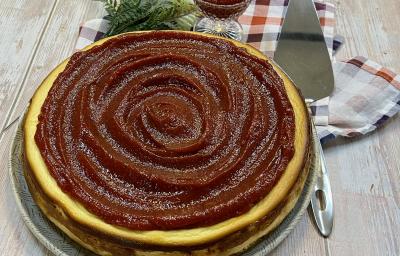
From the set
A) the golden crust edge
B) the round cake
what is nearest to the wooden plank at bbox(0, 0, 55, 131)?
the round cake

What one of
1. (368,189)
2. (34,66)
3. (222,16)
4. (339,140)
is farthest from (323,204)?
(34,66)

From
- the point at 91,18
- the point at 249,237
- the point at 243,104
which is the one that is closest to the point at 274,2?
the point at 91,18

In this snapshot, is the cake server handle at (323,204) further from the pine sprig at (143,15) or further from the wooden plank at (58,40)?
the wooden plank at (58,40)

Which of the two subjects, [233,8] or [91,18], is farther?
[91,18]

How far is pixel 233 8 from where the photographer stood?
1988 mm

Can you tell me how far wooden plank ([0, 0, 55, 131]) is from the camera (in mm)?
1937

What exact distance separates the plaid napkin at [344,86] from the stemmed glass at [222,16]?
7cm

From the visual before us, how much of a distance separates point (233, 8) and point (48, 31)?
805mm

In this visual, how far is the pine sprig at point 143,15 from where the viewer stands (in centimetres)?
198

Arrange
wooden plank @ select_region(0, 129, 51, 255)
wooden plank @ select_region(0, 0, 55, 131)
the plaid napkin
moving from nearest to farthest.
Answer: wooden plank @ select_region(0, 129, 51, 255) → the plaid napkin → wooden plank @ select_region(0, 0, 55, 131)

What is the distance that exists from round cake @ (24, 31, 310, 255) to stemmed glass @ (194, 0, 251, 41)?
34cm

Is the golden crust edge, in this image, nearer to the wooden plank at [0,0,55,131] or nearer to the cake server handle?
the cake server handle

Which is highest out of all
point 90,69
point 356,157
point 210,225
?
point 90,69

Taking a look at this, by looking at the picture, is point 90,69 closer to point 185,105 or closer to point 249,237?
point 185,105
